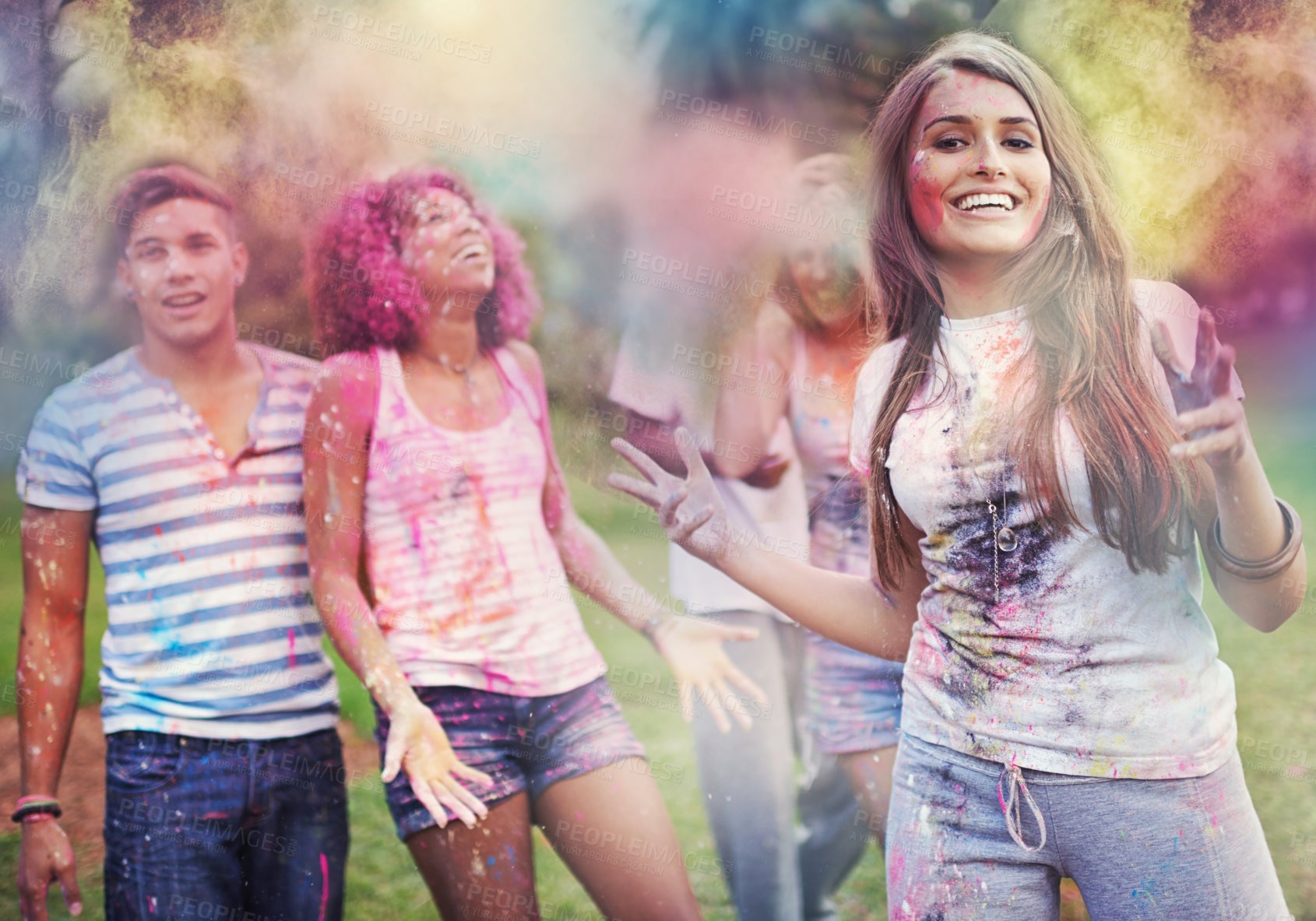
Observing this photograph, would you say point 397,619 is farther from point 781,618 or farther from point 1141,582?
point 1141,582

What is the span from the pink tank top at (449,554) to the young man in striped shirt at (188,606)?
21 centimetres

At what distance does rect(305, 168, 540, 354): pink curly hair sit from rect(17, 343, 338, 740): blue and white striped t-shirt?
0.16 meters

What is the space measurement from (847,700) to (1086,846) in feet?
2.62

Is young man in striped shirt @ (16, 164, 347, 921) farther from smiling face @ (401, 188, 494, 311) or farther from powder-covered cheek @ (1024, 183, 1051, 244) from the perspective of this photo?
powder-covered cheek @ (1024, 183, 1051, 244)

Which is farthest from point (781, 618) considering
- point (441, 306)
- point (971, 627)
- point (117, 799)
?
point (117, 799)

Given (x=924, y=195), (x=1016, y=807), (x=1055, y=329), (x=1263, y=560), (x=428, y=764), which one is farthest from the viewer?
(x=428, y=764)

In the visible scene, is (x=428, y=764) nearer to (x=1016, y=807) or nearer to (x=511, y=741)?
(x=511, y=741)

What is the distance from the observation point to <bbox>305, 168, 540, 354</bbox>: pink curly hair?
2344mm

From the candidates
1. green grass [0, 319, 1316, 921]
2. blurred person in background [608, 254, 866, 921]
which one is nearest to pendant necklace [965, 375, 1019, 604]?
blurred person in background [608, 254, 866, 921]

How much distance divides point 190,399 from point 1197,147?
8.05 ft

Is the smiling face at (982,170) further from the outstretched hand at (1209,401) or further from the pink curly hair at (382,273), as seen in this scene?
the pink curly hair at (382,273)

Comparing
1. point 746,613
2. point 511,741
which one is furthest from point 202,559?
point 746,613

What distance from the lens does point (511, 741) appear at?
231 centimetres

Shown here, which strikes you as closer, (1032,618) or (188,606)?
(1032,618)
